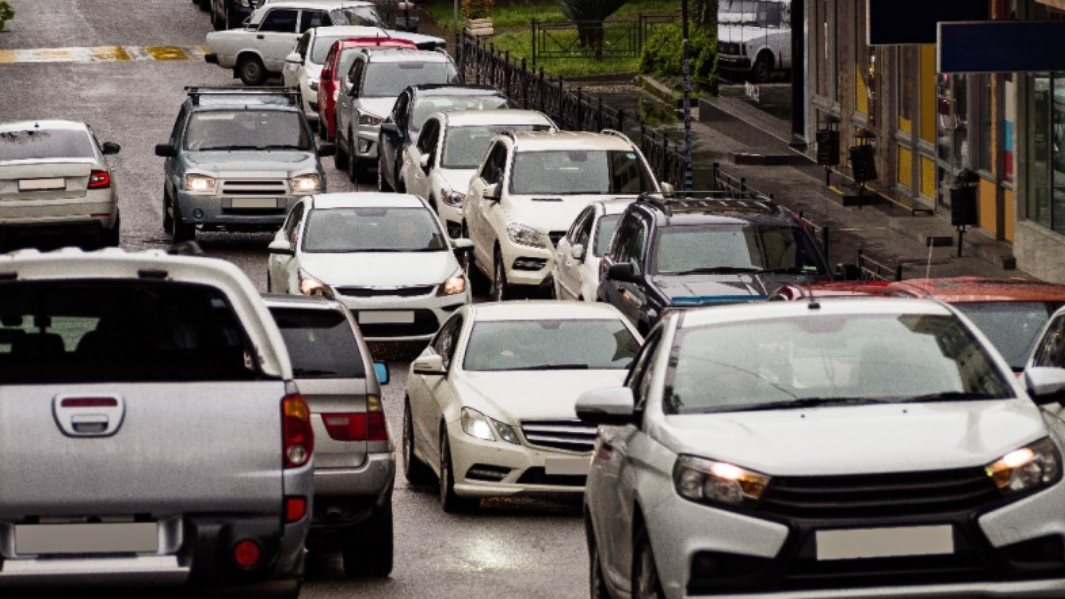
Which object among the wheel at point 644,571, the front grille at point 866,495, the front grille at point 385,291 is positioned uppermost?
the front grille at point 866,495

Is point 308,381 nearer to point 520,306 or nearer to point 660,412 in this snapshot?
point 660,412

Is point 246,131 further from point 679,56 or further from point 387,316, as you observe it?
point 679,56

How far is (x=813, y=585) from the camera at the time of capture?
8.95 m

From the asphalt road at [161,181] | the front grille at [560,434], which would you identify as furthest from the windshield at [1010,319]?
the asphalt road at [161,181]

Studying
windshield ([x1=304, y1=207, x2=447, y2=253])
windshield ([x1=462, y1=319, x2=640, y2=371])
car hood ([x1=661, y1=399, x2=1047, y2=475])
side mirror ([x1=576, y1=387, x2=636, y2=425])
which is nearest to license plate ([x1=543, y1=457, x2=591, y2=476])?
windshield ([x1=462, y1=319, x2=640, y2=371])

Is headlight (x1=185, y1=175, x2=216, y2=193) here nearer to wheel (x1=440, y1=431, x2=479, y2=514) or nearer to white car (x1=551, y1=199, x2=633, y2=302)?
white car (x1=551, y1=199, x2=633, y2=302)

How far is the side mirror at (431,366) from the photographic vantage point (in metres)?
16.4

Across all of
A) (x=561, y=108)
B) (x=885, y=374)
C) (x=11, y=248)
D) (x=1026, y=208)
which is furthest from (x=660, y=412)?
(x=561, y=108)

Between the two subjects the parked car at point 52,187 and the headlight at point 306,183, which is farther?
the headlight at point 306,183

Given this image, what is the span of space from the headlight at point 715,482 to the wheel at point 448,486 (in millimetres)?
6565

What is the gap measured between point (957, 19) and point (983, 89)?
3.30ft

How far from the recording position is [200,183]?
29094mm

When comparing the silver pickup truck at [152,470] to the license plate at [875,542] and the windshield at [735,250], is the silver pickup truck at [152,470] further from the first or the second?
the windshield at [735,250]

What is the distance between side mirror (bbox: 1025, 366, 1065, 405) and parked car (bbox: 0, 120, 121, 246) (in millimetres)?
19881
